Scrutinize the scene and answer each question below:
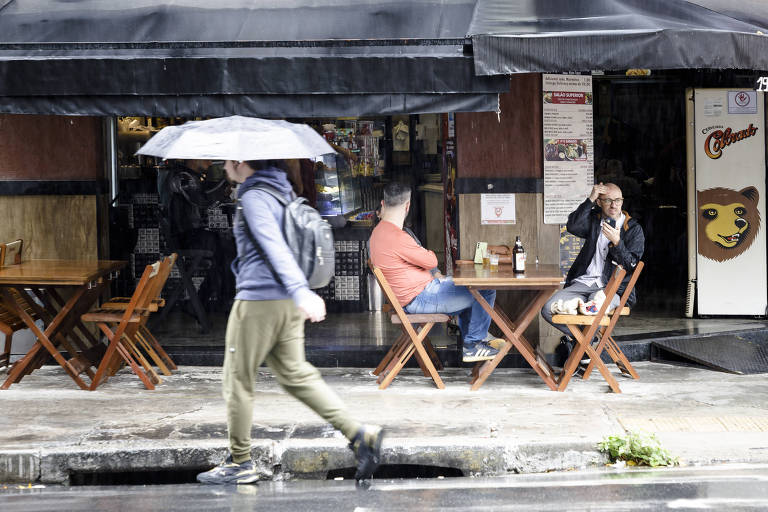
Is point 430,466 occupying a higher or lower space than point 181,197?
lower

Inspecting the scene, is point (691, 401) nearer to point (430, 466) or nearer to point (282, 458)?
point (430, 466)

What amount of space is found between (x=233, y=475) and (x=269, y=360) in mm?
701

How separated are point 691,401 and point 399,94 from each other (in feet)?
9.95

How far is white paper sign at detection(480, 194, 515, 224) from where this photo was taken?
338 inches

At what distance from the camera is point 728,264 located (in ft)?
32.3

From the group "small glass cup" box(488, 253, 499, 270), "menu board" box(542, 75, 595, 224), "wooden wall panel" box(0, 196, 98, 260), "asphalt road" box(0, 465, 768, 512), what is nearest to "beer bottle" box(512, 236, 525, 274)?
"small glass cup" box(488, 253, 499, 270)

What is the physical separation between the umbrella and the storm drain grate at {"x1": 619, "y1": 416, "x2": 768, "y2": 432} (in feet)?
8.71

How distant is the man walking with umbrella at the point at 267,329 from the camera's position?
17.7 ft

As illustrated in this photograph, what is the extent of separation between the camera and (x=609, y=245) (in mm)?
8086

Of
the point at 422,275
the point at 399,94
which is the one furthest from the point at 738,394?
the point at 399,94

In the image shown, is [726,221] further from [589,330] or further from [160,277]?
[160,277]

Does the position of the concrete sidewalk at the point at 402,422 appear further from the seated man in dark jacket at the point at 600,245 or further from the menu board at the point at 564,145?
the menu board at the point at 564,145

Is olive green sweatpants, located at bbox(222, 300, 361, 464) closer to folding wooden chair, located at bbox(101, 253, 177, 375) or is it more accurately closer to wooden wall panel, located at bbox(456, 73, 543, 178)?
folding wooden chair, located at bbox(101, 253, 177, 375)

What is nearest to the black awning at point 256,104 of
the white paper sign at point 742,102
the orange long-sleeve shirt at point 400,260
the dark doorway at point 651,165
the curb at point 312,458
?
the orange long-sleeve shirt at point 400,260
